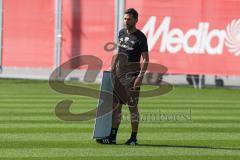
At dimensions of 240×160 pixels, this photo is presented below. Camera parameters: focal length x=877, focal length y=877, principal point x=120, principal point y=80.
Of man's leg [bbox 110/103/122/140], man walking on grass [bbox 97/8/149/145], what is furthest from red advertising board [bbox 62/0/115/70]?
man walking on grass [bbox 97/8/149/145]

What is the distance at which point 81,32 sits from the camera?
2969 cm

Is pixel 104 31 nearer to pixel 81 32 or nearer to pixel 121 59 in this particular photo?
pixel 81 32

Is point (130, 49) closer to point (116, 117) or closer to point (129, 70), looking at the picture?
point (129, 70)

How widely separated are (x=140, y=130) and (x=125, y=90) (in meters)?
2.09

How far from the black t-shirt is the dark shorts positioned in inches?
5.0

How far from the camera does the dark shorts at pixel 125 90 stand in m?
13.4

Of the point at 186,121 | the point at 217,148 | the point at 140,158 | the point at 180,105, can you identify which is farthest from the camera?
the point at 180,105

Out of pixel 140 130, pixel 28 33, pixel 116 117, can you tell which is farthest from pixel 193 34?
pixel 116 117

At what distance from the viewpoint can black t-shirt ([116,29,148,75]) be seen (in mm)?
13320

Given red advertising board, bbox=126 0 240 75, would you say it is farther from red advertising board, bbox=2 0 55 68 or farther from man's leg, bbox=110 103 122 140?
man's leg, bbox=110 103 122 140

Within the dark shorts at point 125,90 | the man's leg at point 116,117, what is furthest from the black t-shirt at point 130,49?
the man's leg at point 116,117

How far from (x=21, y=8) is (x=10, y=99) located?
9055 mm

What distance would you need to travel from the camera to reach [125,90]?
13.5 m

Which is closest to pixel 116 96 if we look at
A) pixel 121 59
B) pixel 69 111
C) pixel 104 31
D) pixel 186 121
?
pixel 121 59
